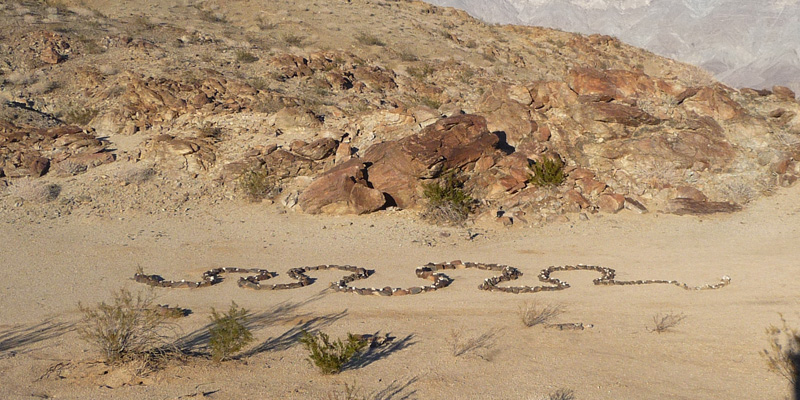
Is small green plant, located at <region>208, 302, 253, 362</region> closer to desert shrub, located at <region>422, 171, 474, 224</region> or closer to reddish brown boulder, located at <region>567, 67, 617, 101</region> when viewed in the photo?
desert shrub, located at <region>422, 171, 474, 224</region>

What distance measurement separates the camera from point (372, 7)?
4034 centimetres

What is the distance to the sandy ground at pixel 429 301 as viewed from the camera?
5547mm

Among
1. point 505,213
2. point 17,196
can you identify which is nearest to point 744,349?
point 505,213

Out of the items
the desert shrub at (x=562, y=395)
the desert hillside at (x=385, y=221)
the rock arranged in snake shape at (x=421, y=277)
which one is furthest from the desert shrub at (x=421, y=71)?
the desert shrub at (x=562, y=395)

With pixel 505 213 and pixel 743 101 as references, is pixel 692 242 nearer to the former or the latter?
pixel 505 213

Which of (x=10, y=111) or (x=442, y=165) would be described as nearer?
(x=442, y=165)

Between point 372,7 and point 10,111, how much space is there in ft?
91.7

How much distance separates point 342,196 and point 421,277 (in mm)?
4610

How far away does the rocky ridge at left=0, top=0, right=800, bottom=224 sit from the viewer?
14.2 metres

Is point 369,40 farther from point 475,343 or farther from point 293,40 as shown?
point 475,343

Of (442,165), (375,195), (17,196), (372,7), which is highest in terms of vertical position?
(372,7)

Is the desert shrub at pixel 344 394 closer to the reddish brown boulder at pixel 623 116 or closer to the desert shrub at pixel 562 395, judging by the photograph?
the desert shrub at pixel 562 395

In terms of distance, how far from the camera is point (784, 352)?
627 cm

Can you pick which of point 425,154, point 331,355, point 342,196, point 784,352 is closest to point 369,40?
point 425,154
